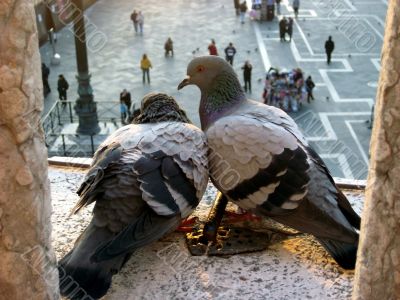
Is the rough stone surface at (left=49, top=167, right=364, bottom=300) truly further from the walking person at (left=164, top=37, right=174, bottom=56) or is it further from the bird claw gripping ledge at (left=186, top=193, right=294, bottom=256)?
the walking person at (left=164, top=37, right=174, bottom=56)

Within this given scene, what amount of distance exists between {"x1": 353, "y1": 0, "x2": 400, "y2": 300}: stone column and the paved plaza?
871 cm

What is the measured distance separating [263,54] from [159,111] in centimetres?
1422

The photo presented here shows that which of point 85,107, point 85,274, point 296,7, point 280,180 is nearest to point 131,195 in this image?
point 85,274

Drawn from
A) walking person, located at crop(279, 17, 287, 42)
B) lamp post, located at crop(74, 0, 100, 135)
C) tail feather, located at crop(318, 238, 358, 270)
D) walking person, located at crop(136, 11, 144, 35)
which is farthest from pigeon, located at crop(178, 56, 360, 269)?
walking person, located at crop(136, 11, 144, 35)

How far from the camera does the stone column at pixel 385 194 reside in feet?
10.3

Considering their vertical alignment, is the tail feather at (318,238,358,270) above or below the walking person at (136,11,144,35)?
above

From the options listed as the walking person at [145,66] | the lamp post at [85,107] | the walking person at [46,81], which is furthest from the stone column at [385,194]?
the walking person at [145,66]

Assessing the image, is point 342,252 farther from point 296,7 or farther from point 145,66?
point 296,7

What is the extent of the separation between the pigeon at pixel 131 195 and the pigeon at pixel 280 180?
8.3 inches

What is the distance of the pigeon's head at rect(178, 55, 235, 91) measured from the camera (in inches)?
236

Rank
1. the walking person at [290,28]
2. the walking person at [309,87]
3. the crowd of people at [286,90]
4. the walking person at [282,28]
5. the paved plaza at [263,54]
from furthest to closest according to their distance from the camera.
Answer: the walking person at [290,28], the walking person at [282,28], the walking person at [309,87], the crowd of people at [286,90], the paved plaza at [263,54]

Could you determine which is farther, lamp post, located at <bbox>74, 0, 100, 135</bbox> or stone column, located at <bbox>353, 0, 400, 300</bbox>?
lamp post, located at <bbox>74, 0, 100, 135</bbox>

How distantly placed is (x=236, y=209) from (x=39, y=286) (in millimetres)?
3117

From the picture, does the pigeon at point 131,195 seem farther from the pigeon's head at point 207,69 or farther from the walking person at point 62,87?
the walking person at point 62,87
